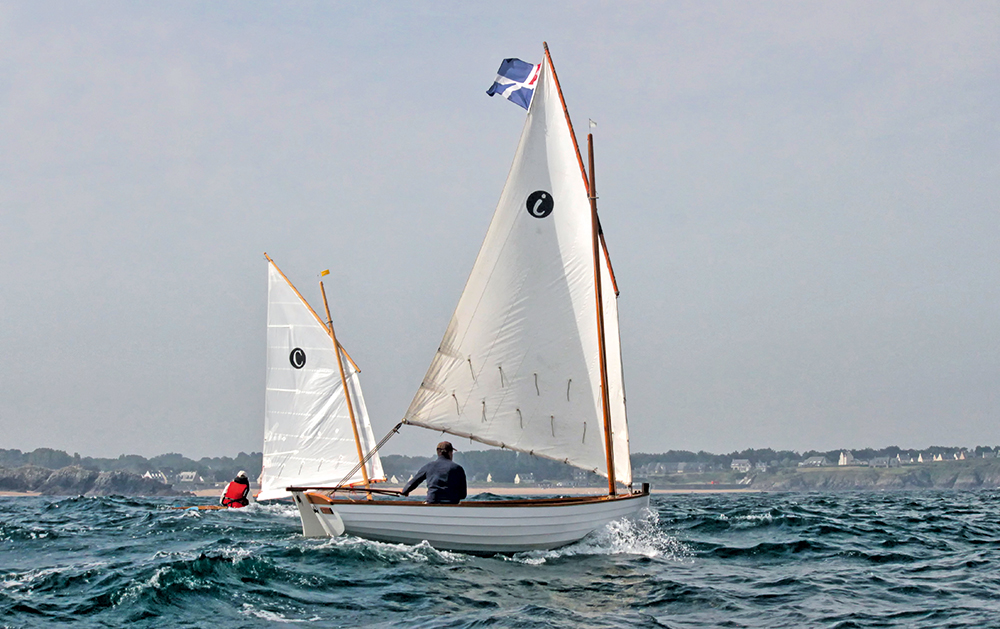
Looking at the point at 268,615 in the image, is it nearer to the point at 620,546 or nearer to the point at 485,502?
the point at 485,502

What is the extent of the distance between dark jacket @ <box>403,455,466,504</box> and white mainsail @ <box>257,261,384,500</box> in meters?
17.9

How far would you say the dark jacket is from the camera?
663 inches

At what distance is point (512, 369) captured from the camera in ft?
63.0

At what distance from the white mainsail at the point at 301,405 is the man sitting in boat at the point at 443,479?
1789 centimetres

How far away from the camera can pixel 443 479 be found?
16.8 m

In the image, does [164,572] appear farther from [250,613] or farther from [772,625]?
[772,625]

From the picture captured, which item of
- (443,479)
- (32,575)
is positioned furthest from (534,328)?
(32,575)

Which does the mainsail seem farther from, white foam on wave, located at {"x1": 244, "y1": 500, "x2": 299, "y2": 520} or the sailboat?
white foam on wave, located at {"x1": 244, "y1": 500, "x2": 299, "y2": 520}

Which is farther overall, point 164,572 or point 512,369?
point 512,369

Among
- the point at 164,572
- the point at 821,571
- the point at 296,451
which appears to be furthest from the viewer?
the point at 296,451

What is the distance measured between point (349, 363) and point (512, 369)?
17230 mm

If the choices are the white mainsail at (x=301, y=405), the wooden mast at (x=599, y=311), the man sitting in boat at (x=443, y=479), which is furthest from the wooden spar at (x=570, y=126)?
the white mainsail at (x=301, y=405)

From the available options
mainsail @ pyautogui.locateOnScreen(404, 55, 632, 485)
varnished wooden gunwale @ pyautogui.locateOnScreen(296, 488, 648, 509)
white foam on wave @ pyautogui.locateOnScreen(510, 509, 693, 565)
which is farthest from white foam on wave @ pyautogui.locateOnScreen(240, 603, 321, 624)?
mainsail @ pyautogui.locateOnScreen(404, 55, 632, 485)

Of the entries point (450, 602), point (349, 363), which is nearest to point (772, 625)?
point (450, 602)
